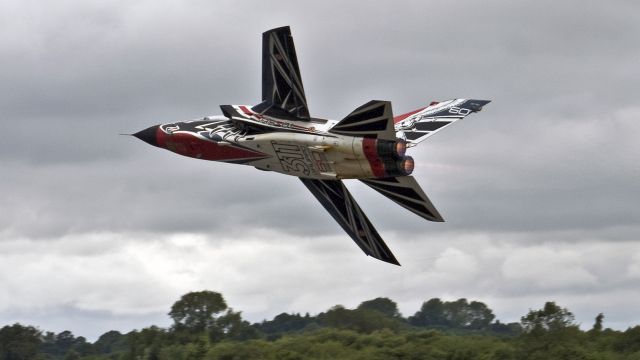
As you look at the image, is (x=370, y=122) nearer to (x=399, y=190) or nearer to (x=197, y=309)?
(x=399, y=190)

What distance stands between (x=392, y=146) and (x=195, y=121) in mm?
10295

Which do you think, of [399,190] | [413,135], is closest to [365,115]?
[413,135]

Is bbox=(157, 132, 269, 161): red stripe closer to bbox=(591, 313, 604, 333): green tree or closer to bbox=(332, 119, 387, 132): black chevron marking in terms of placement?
bbox=(332, 119, 387, 132): black chevron marking

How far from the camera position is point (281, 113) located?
54.3 metres

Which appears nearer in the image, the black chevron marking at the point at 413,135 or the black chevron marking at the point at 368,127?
the black chevron marking at the point at 368,127

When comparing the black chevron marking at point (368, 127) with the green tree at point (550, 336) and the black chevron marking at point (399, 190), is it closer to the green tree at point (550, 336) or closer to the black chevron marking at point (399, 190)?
the black chevron marking at point (399, 190)

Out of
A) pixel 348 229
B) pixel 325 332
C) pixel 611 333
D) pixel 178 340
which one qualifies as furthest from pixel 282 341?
pixel 348 229

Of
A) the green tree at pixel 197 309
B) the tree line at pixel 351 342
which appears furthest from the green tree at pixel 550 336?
the green tree at pixel 197 309

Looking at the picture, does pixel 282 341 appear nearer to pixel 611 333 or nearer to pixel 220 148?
pixel 611 333

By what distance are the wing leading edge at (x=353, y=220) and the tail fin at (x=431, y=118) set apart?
4.35 meters

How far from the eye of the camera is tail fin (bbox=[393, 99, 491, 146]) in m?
53.9

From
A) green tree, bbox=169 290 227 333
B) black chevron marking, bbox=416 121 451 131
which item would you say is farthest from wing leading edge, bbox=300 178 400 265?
green tree, bbox=169 290 227 333

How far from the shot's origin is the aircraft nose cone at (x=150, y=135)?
58188 millimetres

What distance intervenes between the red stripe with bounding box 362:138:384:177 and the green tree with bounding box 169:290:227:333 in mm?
92086
